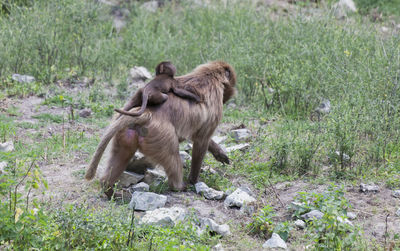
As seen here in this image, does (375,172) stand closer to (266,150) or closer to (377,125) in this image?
(377,125)

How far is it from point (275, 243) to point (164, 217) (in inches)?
42.7

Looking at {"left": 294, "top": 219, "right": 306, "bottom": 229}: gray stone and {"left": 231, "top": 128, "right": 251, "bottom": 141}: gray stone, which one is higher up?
{"left": 294, "top": 219, "right": 306, "bottom": 229}: gray stone

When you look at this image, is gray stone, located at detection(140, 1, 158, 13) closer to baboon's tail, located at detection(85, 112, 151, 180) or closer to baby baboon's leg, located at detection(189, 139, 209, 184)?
baby baboon's leg, located at detection(189, 139, 209, 184)

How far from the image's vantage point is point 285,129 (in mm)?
8031

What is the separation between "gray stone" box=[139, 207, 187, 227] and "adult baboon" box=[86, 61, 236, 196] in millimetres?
823

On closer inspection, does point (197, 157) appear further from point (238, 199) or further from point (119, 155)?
point (119, 155)

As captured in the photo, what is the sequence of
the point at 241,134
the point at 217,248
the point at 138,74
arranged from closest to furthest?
the point at 217,248 → the point at 241,134 → the point at 138,74

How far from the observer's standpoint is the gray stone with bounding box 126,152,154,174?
6.45 meters

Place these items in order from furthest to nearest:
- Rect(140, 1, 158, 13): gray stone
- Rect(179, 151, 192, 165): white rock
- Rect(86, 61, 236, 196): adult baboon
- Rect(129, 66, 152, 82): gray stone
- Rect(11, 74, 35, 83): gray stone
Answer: Rect(140, 1, 158, 13): gray stone, Rect(129, 66, 152, 82): gray stone, Rect(11, 74, 35, 83): gray stone, Rect(179, 151, 192, 165): white rock, Rect(86, 61, 236, 196): adult baboon

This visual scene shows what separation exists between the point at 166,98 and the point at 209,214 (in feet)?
4.75

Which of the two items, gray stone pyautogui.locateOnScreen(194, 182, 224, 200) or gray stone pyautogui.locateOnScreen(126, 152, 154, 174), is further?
gray stone pyautogui.locateOnScreen(126, 152, 154, 174)

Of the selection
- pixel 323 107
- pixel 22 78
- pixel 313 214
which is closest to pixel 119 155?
pixel 313 214

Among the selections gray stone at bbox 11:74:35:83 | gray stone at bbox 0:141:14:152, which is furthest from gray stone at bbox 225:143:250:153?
gray stone at bbox 11:74:35:83

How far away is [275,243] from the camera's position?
4.84 meters
